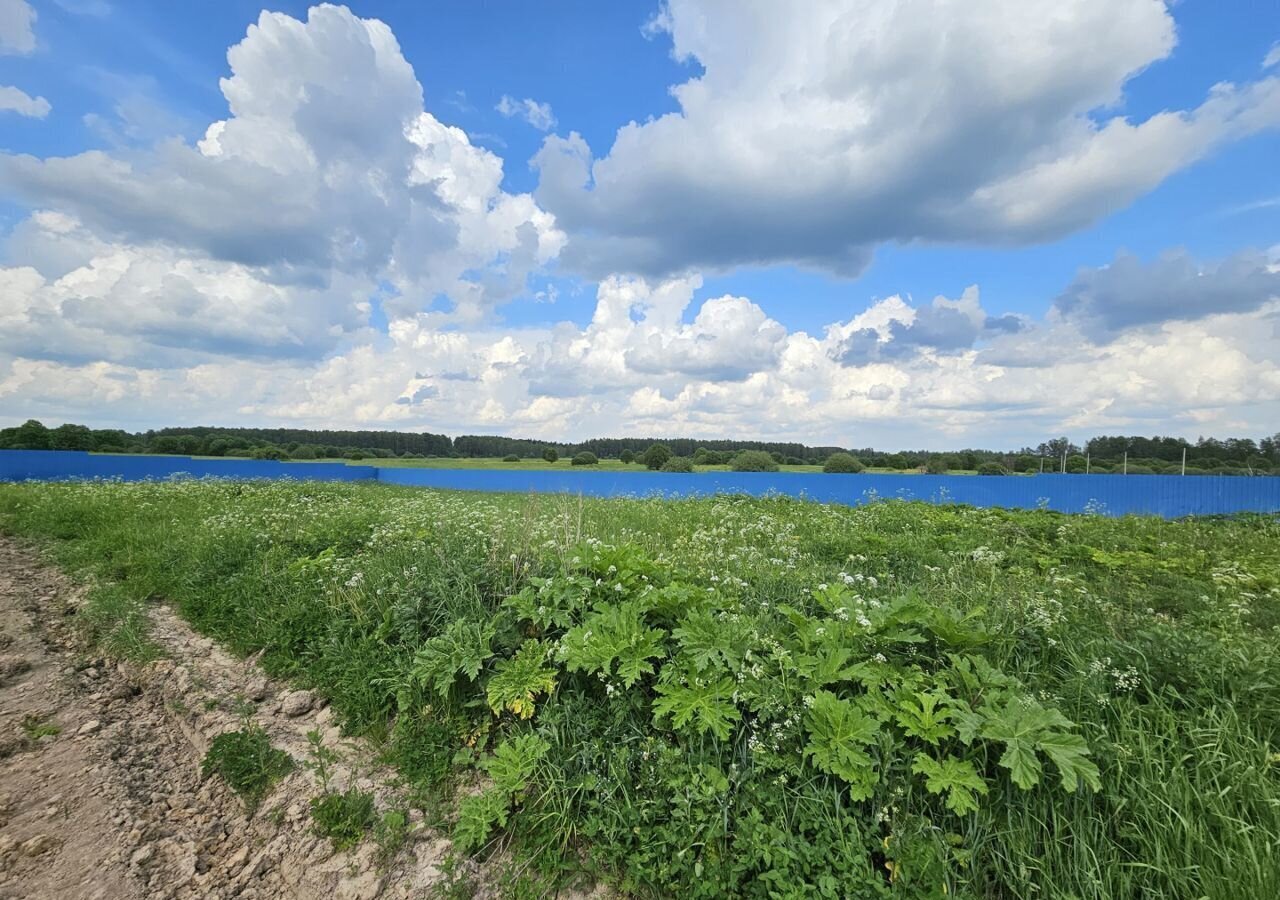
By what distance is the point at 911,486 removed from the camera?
760 inches

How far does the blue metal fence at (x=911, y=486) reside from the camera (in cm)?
1805

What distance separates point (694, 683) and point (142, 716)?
431 centimetres

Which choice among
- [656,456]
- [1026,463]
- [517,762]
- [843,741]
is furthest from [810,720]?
[1026,463]

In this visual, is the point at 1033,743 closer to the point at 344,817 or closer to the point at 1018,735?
the point at 1018,735

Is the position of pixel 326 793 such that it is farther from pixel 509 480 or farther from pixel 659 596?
pixel 509 480

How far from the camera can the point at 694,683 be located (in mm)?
2850

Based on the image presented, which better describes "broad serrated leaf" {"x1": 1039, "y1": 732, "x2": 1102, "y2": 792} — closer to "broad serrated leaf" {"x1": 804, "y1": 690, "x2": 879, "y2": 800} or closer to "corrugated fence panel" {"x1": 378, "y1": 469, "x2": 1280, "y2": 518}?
"broad serrated leaf" {"x1": 804, "y1": 690, "x2": 879, "y2": 800}

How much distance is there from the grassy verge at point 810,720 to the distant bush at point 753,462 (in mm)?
28028

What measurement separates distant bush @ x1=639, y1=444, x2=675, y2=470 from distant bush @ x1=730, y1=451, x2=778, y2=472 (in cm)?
488

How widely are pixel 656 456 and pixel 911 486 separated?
20.8 m

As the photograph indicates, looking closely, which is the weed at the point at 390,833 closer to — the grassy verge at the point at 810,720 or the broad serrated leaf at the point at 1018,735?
the grassy verge at the point at 810,720

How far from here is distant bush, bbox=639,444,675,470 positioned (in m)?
37.5

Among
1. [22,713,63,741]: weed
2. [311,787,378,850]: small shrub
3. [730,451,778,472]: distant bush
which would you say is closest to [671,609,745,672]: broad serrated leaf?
[311,787,378,850]: small shrub

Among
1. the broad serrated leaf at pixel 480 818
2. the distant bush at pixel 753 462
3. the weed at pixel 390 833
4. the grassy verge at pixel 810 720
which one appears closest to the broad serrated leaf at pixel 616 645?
the grassy verge at pixel 810 720
